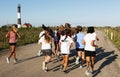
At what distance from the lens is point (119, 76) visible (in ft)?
36.5

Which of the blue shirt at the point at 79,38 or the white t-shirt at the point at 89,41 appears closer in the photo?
the white t-shirt at the point at 89,41

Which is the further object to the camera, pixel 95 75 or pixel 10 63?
pixel 10 63

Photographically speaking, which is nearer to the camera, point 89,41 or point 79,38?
point 89,41

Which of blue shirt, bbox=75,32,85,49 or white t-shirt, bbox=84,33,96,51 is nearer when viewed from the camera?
white t-shirt, bbox=84,33,96,51

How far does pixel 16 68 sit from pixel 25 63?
1.66 metres

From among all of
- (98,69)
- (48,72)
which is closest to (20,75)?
(48,72)

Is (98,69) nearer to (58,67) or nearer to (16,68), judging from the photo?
(58,67)

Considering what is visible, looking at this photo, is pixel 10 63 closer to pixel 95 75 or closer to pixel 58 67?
pixel 58 67

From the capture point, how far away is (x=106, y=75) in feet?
37.0

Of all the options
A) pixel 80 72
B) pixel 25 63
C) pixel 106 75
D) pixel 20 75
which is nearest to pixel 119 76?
pixel 106 75

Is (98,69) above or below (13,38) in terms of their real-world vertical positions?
below

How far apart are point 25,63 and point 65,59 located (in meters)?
3.18

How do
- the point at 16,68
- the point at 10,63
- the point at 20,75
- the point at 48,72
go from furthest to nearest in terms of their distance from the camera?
the point at 10,63, the point at 16,68, the point at 48,72, the point at 20,75

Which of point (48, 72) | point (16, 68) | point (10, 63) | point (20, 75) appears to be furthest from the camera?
point (10, 63)
